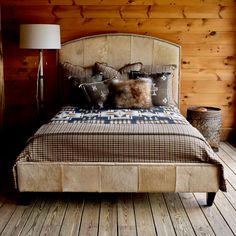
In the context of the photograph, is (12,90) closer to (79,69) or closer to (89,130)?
(79,69)

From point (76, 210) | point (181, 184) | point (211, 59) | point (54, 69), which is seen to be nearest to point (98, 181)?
point (76, 210)

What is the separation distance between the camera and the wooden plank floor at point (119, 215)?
263cm

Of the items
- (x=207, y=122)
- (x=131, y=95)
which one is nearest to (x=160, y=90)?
(x=131, y=95)

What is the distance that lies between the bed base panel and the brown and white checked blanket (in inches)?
1.9

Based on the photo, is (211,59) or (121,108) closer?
(121,108)

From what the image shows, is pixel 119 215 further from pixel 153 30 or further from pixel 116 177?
pixel 153 30

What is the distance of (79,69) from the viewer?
432 cm

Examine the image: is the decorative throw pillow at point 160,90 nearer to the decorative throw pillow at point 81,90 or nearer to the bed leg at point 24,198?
the decorative throw pillow at point 81,90

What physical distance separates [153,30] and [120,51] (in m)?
0.47

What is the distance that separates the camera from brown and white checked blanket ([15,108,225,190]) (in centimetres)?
285

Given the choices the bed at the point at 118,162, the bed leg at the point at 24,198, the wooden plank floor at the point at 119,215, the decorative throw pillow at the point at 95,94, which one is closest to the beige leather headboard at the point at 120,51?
the decorative throw pillow at the point at 95,94

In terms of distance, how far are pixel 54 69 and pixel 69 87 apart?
0.49m

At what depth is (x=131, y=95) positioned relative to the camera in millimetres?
3764

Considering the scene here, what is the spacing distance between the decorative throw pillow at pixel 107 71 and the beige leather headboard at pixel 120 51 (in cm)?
18
